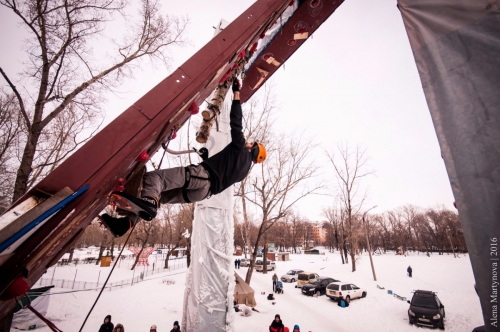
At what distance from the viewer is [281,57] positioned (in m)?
6.61

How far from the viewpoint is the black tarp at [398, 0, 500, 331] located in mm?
1411

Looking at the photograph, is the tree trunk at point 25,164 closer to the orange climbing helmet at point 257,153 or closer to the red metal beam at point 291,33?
the red metal beam at point 291,33

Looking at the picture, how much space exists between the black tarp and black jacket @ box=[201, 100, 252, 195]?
2061mm

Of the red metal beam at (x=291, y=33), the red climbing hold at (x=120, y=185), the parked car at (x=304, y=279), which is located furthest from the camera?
the parked car at (x=304, y=279)

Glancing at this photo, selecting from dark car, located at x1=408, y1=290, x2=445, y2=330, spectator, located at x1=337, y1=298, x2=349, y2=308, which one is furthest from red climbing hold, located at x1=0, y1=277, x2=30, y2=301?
spectator, located at x1=337, y1=298, x2=349, y2=308

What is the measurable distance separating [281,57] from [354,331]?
39.8ft

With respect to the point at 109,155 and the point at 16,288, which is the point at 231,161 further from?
the point at 16,288

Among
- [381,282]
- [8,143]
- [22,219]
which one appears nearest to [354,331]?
[22,219]

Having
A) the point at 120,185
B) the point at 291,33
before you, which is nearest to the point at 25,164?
the point at 120,185

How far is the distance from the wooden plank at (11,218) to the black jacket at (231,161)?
1879mm

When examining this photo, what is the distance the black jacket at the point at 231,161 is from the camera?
2906mm

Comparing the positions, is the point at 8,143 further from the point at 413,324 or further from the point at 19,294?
the point at 413,324

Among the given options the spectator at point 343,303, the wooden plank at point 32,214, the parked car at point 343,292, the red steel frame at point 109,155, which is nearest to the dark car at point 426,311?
the spectator at point 343,303

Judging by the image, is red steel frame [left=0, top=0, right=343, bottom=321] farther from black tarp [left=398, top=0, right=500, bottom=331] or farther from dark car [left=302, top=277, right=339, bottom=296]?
dark car [left=302, top=277, right=339, bottom=296]
